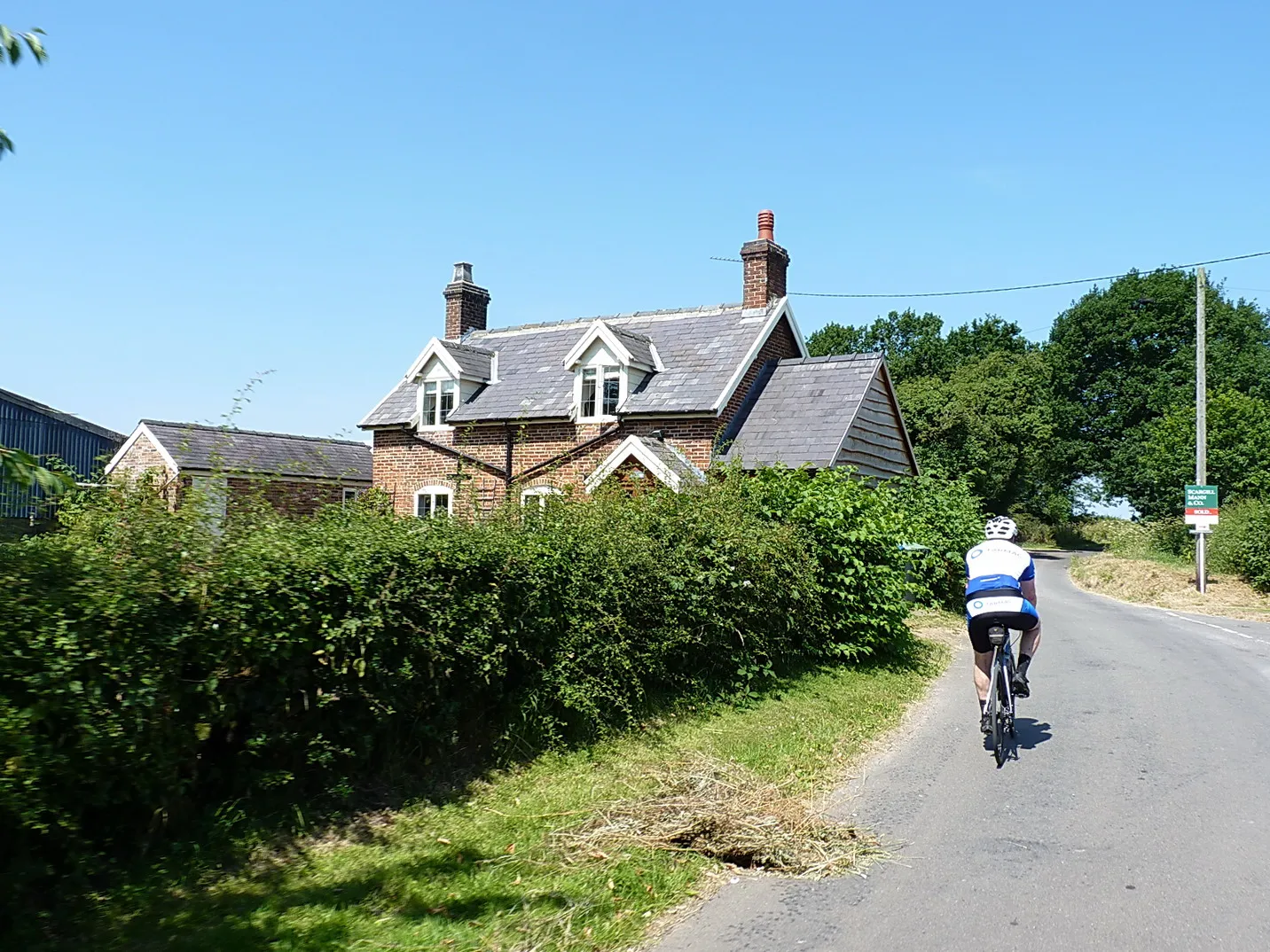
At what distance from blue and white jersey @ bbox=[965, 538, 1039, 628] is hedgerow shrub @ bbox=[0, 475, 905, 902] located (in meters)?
2.60

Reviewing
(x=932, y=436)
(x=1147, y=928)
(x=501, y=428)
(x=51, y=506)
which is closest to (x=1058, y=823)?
(x=1147, y=928)

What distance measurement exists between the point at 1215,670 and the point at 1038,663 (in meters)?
2.29

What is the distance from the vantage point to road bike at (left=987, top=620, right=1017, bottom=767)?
7988mm

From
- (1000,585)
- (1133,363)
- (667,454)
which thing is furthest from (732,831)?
(1133,363)

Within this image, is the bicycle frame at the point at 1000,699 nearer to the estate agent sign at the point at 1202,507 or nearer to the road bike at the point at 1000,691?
the road bike at the point at 1000,691

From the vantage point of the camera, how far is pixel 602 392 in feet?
79.5

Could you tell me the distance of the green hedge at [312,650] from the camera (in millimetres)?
4496

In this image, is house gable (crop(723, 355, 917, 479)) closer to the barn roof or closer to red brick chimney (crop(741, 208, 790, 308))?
red brick chimney (crop(741, 208, 790, 308))

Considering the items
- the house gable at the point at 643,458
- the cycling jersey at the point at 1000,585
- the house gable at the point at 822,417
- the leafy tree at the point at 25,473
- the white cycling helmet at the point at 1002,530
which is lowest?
the cycling jersey at the point at 1000,585

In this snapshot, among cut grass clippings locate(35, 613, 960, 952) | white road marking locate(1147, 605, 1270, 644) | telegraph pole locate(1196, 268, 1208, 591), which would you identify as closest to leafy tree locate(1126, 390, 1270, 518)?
telegraph pole locate(1196, 268, 1208, 591)

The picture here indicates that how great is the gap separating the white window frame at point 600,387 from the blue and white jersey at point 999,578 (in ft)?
52.0

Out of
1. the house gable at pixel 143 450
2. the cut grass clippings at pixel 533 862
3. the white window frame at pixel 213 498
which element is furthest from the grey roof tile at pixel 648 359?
the white window frame at pixel 213 498

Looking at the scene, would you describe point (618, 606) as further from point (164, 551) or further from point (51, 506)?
point (51, 506)

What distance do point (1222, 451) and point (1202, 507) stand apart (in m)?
13.1
